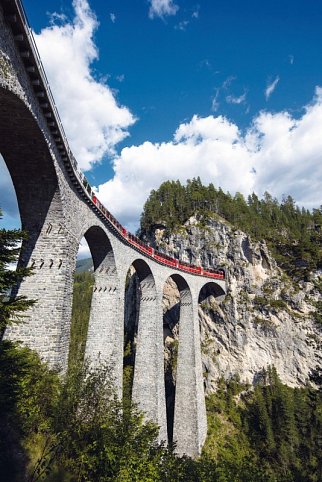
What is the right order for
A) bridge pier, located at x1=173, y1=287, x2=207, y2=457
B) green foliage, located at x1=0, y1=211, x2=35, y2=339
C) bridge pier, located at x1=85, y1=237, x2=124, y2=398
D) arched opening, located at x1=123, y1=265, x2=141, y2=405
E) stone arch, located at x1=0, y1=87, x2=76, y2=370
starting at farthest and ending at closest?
arched opening, located at x1=123, y1=265, x2=141, y2=405 < bridge pier, located at x1=173, y1=287, x2=207, y2=457 < bridge pier, located at x1=85, y1=237, x2=124, y2=398 < stone arch, located at x1=0, y1=87, x2=76, y2=370 < green foliage, located at x1=0, y1=211, x2=35, y2=339

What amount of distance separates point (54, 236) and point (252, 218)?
52.5 m

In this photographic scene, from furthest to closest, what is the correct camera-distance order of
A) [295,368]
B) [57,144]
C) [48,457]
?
1. [295,368]
2. [57,144]
3. [48,457]

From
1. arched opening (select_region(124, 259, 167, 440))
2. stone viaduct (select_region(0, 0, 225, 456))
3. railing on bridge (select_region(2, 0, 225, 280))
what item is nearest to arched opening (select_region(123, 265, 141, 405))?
arched opening (select_region(124, 259, 167, 440))

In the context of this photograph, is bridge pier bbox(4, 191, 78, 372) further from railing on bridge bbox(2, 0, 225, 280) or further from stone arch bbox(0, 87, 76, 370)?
railing on bridge bbox(2, 0, 225, 280)

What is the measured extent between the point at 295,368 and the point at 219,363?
10879 mm

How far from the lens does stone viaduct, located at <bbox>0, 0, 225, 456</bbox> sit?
10.7 m

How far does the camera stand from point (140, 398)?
26.3m

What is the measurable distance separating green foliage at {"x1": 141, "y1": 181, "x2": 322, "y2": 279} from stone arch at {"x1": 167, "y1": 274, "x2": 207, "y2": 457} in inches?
801

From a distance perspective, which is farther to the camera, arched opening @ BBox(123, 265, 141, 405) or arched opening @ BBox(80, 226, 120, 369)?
arched opening @ BBox(123, 265, 141, 405)

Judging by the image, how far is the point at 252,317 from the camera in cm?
4494

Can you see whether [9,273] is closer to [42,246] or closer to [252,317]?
[42,246]

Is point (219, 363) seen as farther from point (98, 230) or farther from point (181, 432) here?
point (98, 230)

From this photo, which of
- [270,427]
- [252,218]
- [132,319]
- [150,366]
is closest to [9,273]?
[150,366]

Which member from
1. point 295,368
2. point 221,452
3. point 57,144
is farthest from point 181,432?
point 57,144
